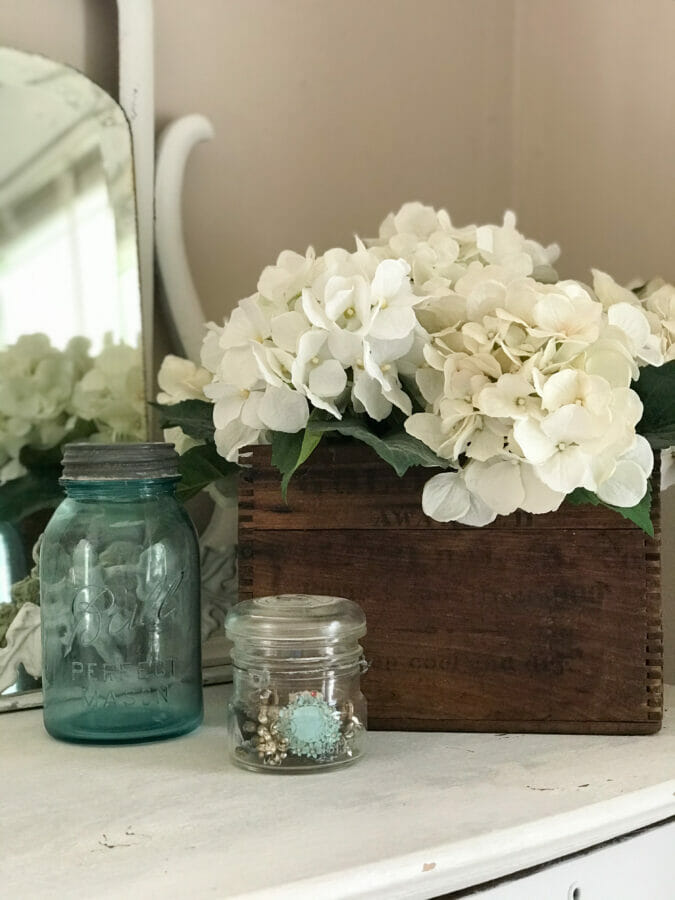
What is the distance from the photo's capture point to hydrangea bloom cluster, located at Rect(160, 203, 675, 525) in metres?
0.68

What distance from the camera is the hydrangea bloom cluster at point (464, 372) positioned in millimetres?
683

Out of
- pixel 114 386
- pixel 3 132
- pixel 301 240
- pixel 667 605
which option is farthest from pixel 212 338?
pixel 667 605

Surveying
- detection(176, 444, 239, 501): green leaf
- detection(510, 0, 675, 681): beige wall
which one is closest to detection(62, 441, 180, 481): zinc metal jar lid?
detection(176, 444, 239, 501): green leaf

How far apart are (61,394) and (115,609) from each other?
0.26 metres

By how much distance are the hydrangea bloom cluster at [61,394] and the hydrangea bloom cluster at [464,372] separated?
25 cm

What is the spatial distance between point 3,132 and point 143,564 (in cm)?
44

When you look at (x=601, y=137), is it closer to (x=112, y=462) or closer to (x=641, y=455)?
(x=641, y=455)

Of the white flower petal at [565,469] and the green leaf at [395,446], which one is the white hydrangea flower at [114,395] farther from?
the white flower petal at [565,469]

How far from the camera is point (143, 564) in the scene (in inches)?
32.0

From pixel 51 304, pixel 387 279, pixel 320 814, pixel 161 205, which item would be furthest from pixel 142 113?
pixel 320 814

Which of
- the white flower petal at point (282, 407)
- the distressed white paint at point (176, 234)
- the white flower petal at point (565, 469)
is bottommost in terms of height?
the white flower petal at point (565, 469)

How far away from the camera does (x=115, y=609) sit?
805 millimetres

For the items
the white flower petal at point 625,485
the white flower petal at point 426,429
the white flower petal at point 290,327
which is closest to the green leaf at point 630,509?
the white flower petal at point 625,485

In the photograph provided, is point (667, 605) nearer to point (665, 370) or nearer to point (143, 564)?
point (665, 370)
